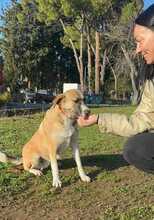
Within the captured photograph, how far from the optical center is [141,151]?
14.5 ft

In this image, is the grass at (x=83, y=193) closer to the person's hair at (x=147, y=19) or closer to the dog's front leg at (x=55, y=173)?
the dog's front leg at (x=55, y=173)

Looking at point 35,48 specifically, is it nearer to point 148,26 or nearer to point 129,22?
point 129,22

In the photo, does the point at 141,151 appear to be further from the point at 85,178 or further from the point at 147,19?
the point at 85,178

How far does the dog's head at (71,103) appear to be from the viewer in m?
6.89

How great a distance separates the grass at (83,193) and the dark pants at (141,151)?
2.59 feet

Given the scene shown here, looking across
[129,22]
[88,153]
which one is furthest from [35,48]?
[88,153]

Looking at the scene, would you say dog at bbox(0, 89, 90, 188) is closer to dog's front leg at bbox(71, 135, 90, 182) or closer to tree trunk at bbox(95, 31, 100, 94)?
dog's front leg at bbox(71, 135, 90, 182)

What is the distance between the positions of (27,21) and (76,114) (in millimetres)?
53265

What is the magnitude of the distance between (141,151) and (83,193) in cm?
205

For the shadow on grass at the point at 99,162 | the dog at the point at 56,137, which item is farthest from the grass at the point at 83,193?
the dog at the point at 56,137

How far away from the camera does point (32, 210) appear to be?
5.63 m

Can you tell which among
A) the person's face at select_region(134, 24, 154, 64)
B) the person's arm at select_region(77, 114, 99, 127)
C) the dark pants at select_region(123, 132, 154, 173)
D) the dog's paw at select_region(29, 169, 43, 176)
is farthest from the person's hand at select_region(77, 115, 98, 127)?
the dog's paw at select_region(29, 169, 43, 176)

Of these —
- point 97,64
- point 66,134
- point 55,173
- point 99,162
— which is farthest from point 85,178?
point 97,64

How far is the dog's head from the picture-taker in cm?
689
